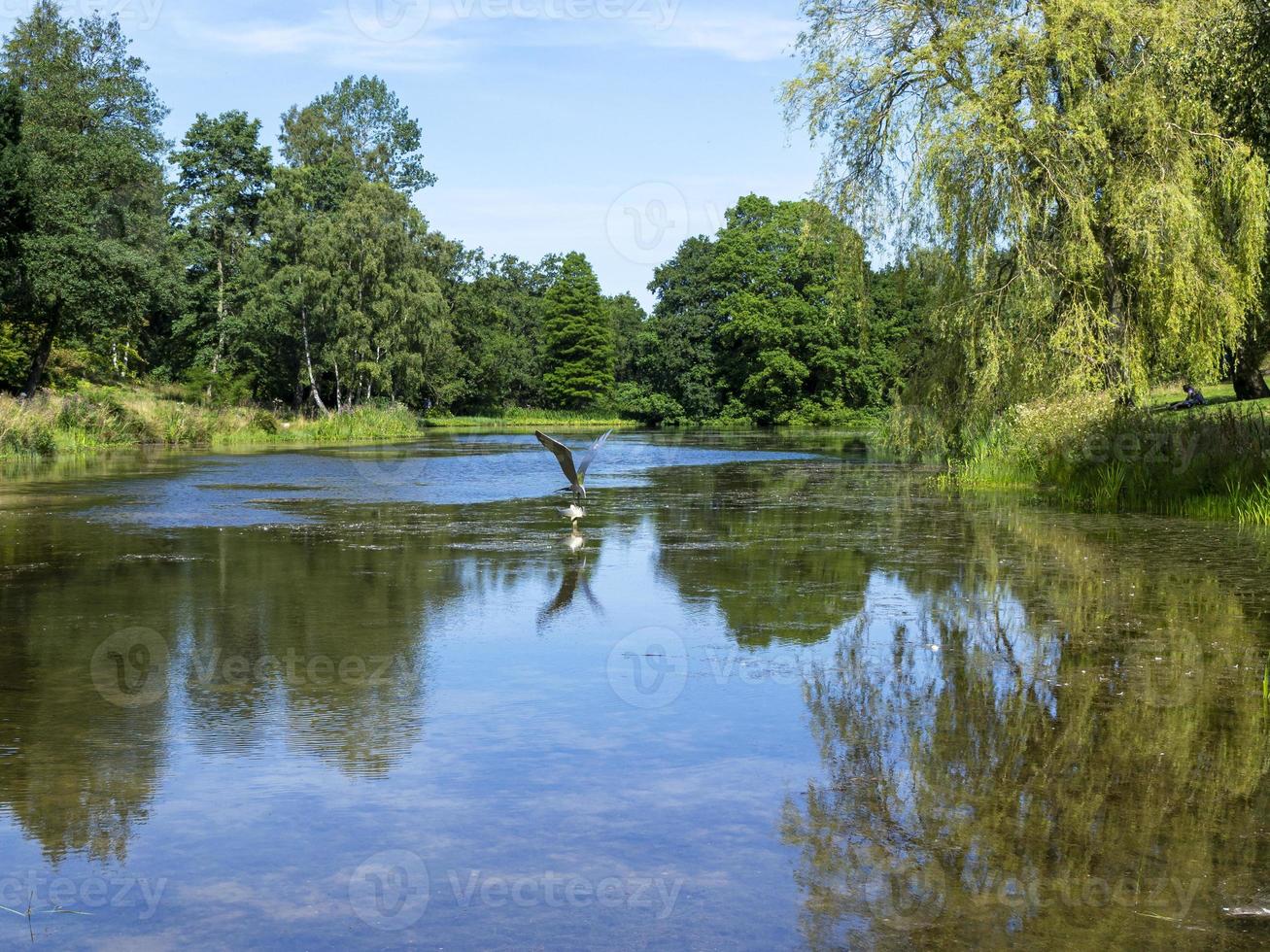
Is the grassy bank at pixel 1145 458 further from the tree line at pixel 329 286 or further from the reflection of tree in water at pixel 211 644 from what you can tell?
the reflection of tree in water at pixel 211 644

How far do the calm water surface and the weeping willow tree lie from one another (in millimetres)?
6758

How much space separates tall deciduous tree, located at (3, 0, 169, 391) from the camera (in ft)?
126

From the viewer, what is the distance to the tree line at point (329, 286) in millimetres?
39188

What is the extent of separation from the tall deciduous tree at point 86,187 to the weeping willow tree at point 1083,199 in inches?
1168

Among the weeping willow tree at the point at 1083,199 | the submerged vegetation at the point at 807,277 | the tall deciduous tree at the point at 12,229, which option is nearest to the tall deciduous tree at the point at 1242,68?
the submerged vegetation at the point at 807,277

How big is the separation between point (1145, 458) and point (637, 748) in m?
13.1

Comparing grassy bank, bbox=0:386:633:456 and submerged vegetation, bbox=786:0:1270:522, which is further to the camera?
grassy bank, bbox=0:386:633:456

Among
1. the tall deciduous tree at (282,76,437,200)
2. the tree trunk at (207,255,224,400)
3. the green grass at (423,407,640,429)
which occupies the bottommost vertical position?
the green grass at (423,407,640,429)

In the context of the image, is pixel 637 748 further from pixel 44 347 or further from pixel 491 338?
pixel 491 338

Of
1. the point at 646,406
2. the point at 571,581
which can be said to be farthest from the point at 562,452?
the point at 646,406

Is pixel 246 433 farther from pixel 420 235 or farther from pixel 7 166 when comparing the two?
pixel 420 235

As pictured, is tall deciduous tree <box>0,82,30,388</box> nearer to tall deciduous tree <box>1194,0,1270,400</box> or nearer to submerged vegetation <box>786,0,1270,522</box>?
submerged vegetation <box>786,0,1270,522</box>

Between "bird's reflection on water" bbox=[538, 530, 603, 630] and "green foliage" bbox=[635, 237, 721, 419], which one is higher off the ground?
"green foliage" bbox=[635, 237, 721, 419]

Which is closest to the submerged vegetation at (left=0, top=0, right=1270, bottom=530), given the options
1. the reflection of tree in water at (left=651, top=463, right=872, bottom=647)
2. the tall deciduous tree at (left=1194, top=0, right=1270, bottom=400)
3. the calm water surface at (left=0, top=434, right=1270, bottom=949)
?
the tall deciduous tree at (left=1194, top=0, right=1270, bottom=400)
